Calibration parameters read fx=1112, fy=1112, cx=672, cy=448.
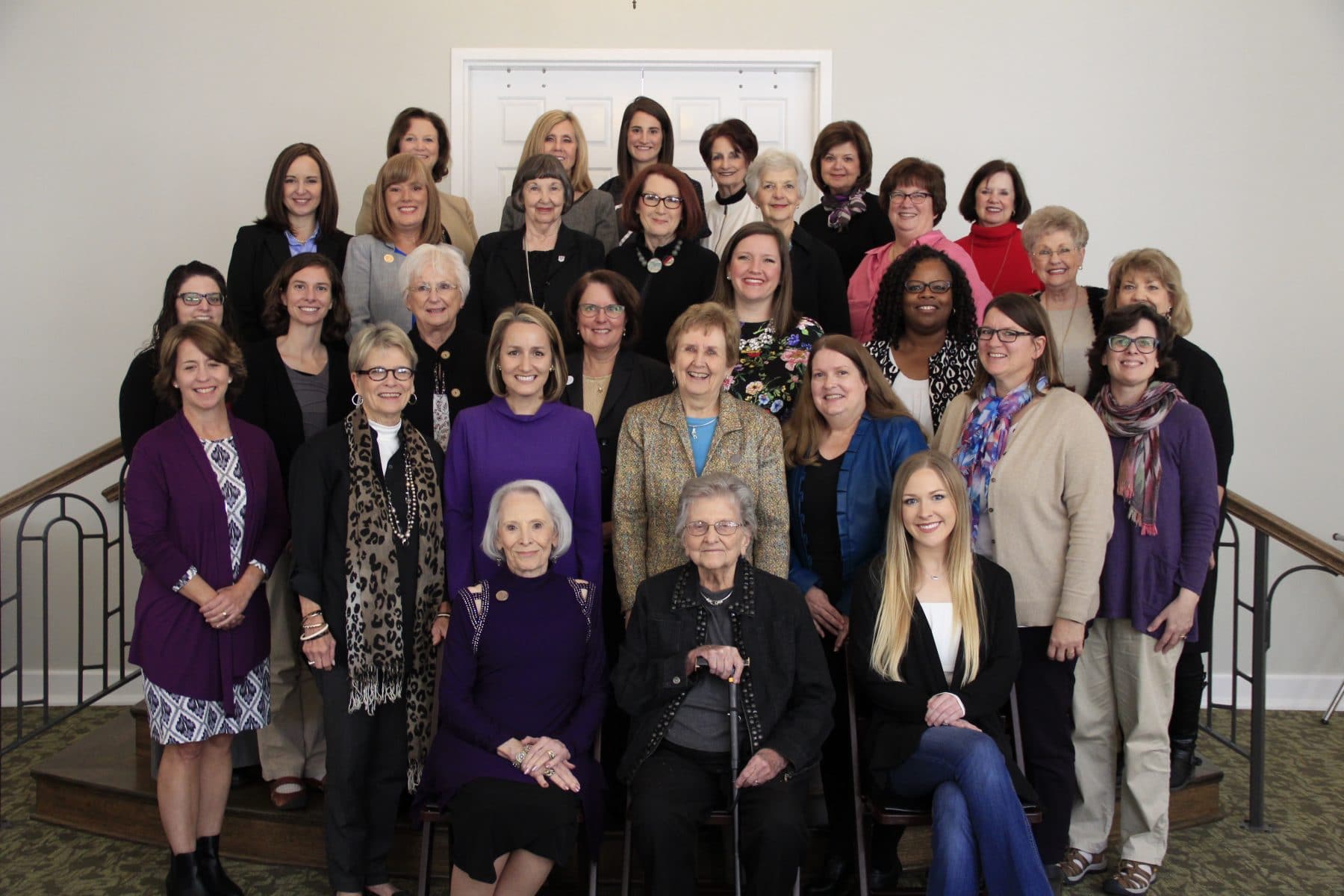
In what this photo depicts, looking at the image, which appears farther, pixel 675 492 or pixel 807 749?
pixel 675 492

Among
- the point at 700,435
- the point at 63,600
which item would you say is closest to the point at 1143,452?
the point at 700,435

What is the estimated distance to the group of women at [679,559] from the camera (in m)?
2.81

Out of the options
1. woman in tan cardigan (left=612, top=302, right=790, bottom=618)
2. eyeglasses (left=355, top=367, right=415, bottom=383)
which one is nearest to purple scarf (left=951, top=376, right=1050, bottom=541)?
woman in tan cardigan (left=612, top=302, right=790, bottom=618)

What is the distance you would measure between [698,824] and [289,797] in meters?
1.40

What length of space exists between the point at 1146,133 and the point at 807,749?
150 inches

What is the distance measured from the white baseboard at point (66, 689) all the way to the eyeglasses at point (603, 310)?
3.39m

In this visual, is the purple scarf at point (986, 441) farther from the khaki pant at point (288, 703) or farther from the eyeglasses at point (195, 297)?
the eyeglasses at point (195, 297)

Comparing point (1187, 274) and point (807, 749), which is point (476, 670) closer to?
point (807, 749)

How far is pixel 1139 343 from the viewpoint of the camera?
122 inches

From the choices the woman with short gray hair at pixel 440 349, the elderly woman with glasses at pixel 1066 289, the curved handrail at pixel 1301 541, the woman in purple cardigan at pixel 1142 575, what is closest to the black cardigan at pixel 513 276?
the woman with short gray hair at pixel 440 349

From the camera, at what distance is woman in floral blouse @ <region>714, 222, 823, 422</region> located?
3408 millimetres

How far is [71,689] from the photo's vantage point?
5398 mm

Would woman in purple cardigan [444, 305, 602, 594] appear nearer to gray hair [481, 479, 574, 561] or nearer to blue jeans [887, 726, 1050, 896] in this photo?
gray hair [481, 479, 574, 561]

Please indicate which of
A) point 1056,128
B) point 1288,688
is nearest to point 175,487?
point 1056,128
